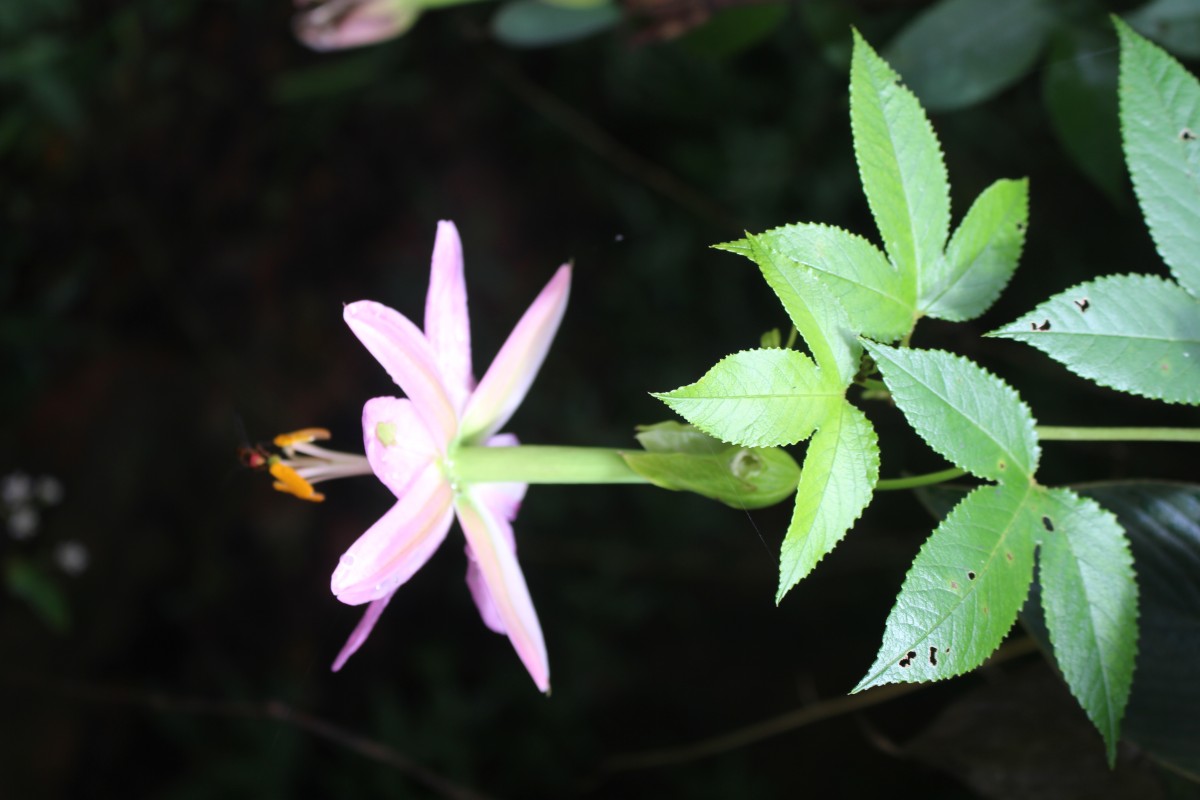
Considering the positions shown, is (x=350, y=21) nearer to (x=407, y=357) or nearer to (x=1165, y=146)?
(x=407, y=357)

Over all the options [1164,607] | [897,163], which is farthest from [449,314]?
[1164,607]

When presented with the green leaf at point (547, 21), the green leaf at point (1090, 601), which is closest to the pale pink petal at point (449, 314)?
the green leaf at point (1090, 601)

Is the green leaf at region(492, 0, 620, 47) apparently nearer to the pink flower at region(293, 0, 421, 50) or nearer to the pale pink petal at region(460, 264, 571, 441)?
the pink flower at region(293, 0, 421, 50)

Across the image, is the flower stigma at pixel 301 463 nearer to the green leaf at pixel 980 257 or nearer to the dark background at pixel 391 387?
the green leaf at pixel 980 257

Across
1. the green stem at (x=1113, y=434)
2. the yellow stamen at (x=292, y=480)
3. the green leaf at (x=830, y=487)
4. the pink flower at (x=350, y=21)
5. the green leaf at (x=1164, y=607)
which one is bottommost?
the green leaf at (x=1164, y=607)

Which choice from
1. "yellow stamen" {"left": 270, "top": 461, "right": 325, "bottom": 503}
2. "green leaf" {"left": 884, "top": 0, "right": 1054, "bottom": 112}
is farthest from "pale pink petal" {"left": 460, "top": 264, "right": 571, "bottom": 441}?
"green leaf" {"left": 884, "top": 0, "right": 1054, "bottom": 112}

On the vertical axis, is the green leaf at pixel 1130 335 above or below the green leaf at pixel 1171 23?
below
